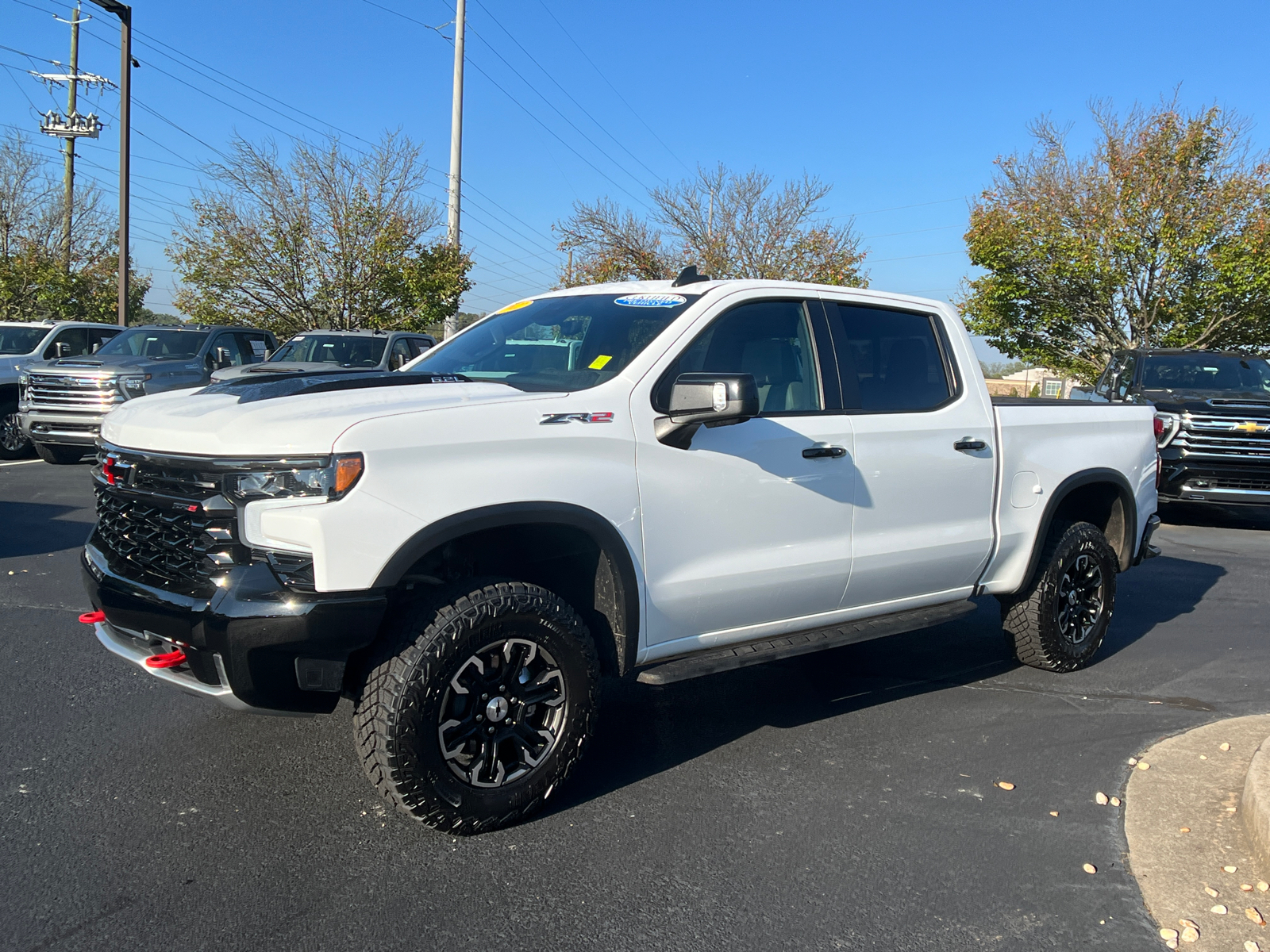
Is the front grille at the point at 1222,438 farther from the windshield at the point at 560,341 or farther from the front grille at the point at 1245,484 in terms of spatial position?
the windshield at the point at 560,341

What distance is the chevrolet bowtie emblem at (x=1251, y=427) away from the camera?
11.2m

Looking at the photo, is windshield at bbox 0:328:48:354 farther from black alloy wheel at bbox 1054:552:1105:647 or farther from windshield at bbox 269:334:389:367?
black alloy wheel at bbox 1054:552:1105:647

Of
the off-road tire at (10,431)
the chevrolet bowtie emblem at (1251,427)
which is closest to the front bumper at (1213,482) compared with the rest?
the chevrolet bowtie emblem at (1251,427)

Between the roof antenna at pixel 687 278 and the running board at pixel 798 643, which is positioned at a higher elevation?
the roof antenna at pixel 687 278

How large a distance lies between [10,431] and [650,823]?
13461mm

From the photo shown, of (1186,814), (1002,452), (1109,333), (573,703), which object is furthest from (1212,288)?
(573,703)

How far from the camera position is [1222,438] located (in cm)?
1132

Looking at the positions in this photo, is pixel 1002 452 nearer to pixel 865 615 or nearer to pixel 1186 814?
pixel 865 615

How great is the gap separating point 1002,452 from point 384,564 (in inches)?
129

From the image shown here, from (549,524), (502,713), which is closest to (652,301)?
(549,524)

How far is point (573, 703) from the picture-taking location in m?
3.73

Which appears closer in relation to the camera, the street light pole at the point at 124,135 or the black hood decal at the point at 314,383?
the black hood decal at the point at 314,383

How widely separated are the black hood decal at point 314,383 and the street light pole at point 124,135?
743 inches

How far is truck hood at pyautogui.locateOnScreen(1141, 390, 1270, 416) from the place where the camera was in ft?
36.8
